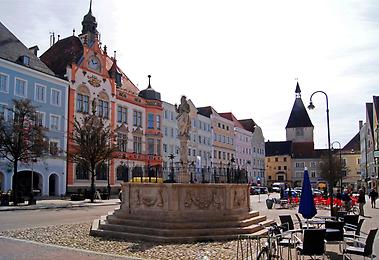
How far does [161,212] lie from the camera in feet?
50.9

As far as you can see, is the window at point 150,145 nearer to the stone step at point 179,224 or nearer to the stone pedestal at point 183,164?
the stone pedestal at point 183,164

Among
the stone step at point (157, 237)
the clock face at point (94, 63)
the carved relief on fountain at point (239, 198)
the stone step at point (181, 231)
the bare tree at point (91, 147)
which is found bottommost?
the stone step at point (157, 237)

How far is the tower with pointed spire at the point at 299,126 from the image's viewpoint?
4993 inches

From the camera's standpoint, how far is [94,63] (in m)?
53.9

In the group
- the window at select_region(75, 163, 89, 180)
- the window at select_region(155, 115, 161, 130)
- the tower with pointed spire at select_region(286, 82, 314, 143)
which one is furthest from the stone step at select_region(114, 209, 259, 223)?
the tower with pointed spire at select_region(286, 82, 314, 143)

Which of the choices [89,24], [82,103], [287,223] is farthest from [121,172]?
[287,223]

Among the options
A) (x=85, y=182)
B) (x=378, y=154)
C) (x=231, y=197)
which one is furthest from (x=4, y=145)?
(x=378, y=154)

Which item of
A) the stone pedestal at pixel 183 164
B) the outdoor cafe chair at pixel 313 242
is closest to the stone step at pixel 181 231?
the stone pedestal at pixel 183 164

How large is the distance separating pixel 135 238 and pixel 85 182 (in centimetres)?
3726

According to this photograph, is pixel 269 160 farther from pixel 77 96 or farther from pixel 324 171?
pixel 77 96

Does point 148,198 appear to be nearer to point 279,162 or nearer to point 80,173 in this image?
point 80,173

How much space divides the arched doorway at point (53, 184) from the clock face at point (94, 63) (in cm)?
1366

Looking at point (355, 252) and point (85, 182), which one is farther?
point (85, 182)

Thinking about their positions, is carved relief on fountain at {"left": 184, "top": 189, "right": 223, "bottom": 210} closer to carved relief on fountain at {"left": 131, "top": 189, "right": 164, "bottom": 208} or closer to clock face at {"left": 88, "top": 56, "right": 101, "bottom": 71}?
carved relief on fountain at {"left": 131, "top": 189, "right": 164, "bottom": 208}
